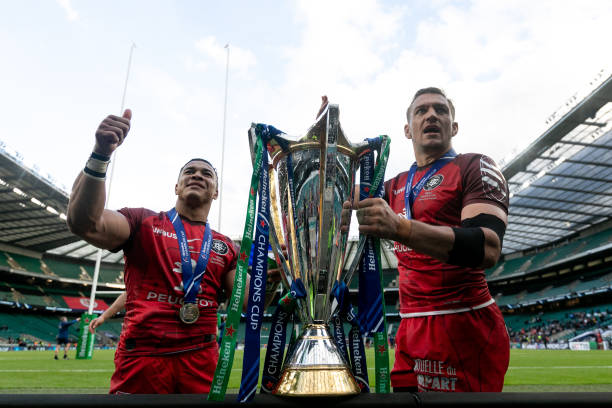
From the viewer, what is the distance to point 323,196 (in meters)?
1.18

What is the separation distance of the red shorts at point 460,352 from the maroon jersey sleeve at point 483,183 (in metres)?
0.51

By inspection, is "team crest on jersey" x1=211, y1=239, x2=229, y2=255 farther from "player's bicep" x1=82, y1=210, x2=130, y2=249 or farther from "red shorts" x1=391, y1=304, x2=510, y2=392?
"red shorts" x1=391, y1=304, x2=510, y2=392

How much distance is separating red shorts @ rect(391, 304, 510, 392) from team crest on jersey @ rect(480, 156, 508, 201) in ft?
1.71

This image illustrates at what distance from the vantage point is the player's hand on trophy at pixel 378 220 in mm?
1021

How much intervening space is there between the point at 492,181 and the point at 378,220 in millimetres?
664

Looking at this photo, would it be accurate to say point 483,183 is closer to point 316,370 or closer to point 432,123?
point 432,123

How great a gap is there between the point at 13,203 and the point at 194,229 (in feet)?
94.9

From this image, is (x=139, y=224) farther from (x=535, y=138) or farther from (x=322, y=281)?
(x=535, y=138)

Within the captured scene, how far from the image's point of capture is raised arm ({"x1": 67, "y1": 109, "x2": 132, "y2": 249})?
1.33 metres

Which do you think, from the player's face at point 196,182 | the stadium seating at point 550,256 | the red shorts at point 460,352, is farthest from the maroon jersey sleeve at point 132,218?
the stadium seating at point 550,256

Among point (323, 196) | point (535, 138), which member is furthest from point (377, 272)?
point (535, 138)

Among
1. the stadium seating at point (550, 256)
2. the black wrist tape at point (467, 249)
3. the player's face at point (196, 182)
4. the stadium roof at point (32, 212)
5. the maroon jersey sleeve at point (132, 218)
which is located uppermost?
the stadium roof at point (32, 212)

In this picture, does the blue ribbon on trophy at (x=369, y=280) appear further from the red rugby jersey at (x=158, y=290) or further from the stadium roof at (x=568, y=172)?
the stadium roof at (x=568, y=172)

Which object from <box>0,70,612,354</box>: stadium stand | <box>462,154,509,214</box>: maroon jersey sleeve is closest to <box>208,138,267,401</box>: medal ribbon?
<box>462,154,509,214</box>: maroon jersey sleeve
